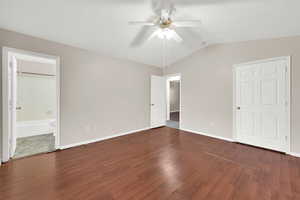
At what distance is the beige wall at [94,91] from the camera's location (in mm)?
2996

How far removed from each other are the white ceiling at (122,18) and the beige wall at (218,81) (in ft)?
0.91

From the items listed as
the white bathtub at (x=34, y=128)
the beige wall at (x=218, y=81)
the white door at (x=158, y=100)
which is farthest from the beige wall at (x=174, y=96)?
the white bathtub at (x=34, y=128)

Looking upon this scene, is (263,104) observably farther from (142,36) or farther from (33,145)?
(33,145)

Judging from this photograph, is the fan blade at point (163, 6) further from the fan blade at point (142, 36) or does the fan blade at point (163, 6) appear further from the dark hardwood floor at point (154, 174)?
the dark hardwood floor at point (154, 174)

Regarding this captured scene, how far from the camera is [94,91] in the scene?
3.56 meters

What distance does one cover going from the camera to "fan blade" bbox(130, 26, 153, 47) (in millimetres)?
2885

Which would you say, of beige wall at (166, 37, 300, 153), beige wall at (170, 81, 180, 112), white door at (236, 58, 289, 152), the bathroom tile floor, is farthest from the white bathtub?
beige wall at (170, 81, 180, 112)

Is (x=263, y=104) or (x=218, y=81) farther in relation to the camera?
(x=218, y=81)

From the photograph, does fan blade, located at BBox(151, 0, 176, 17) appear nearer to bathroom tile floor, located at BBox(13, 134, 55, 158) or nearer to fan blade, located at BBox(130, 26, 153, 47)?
fan blade, located at BBox(130, 26, 153, 47)

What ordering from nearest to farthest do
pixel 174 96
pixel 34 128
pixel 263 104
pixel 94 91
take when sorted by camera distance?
pixel 263 104, pixel 94 91, pixel 34 128, pixel 174 96

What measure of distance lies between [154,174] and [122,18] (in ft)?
9.12

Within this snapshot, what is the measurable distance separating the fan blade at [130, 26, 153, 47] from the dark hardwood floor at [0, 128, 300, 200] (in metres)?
2.62

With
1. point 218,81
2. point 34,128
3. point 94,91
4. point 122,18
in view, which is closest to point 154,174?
point 94,91

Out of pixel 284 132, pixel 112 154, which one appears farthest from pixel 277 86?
pixel 112 154
